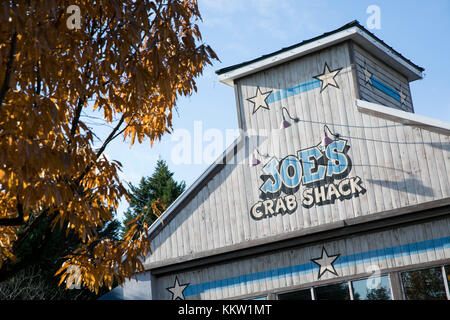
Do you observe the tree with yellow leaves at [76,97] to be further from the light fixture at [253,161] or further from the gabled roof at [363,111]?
the light fixture at [253,161]

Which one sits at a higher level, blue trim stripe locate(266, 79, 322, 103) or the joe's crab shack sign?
blue trim stripe locate(266, 79, 322, 103)

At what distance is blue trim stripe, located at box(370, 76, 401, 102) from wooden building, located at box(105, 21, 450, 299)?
0.07 meters

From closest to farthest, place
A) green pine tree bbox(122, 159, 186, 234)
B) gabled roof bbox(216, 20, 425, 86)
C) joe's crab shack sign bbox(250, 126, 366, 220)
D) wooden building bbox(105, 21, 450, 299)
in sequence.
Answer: wooden building bbox(105, 21, 450, 299)
joe's crab shack sign bbox(250, 126, 366, 220)
gabled roof bbox(216, 20, 425, 86)
green pine tree bbox(122, 159, 186, 234)

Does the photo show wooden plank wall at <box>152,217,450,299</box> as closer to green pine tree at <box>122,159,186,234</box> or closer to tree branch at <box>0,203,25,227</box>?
tree branch at <box>0,203,25,227</box>

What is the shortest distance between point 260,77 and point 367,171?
4.29 m

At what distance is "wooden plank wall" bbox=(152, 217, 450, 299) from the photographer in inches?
470

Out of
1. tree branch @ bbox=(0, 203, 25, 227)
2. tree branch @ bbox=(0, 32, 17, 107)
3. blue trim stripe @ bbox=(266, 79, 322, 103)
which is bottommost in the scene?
tree branch @ bbox=(0, 203, 25, 227)

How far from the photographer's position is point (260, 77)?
1499 centimetres

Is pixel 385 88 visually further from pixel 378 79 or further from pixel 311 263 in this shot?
pixel 311 263

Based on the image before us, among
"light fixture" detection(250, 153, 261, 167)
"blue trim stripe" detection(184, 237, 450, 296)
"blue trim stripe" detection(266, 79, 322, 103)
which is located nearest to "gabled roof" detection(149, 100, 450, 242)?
"light fixture" detection(250, 153, 261, 167)

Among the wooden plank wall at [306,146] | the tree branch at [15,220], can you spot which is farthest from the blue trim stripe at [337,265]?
the tree branch at [15,220]

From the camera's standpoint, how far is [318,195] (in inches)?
520

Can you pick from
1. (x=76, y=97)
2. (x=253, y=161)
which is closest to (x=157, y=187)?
(x=253, y=161)

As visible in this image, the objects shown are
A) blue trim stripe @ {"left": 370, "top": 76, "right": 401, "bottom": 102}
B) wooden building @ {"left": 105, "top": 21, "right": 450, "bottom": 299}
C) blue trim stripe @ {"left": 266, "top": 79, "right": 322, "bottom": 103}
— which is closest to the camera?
wooden building @ {"left": 105, "top": 21, "right": 450, "bottom": 299}
